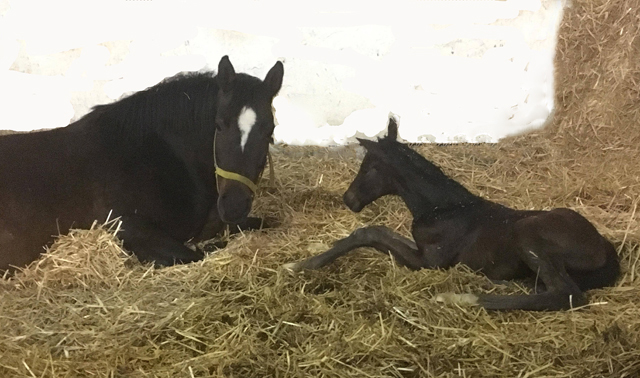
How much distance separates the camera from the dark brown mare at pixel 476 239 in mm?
Answer: 2334

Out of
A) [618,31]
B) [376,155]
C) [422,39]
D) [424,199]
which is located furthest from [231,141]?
[618,31]

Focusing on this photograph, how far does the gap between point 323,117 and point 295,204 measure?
1.40 m

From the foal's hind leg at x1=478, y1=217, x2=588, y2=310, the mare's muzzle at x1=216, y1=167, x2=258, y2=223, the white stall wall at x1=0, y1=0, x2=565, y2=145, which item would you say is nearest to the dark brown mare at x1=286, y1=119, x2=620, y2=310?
the foal's hind leg at x1=478, y1=217, x2=588, y2=310

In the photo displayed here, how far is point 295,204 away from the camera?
3.88 metres

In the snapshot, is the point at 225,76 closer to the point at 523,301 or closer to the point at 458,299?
the point at 458,299

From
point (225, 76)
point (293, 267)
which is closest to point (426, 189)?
point (293, 267)

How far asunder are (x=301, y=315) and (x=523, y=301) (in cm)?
105

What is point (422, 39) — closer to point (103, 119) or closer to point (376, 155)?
point (376, 155)

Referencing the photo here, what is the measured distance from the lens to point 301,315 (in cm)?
219

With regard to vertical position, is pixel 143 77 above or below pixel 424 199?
above

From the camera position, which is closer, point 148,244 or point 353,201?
point 148,244

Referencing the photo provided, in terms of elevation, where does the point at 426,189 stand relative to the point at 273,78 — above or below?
below

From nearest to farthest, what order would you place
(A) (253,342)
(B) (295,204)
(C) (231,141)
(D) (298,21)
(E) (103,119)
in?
(A) (253,342) < (C) (231,141) < (E) (103,119) < (B) (295,204) < (D) (298,21)

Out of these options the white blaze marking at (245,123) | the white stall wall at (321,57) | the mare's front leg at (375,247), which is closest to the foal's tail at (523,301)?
the mare's front leg at (375,247)
